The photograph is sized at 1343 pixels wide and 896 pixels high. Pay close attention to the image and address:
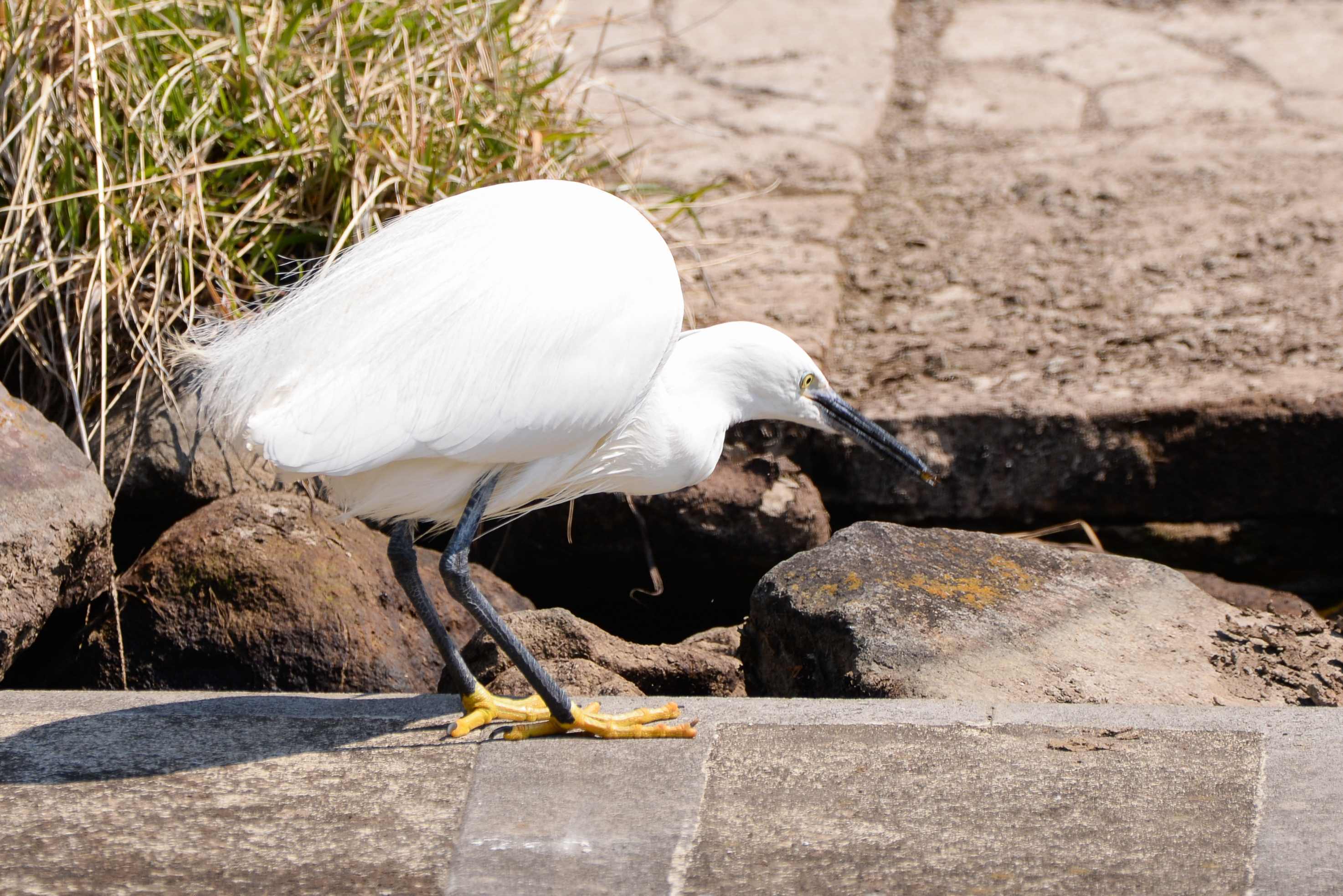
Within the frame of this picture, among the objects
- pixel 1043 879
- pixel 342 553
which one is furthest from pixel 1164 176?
pixel 1043 879

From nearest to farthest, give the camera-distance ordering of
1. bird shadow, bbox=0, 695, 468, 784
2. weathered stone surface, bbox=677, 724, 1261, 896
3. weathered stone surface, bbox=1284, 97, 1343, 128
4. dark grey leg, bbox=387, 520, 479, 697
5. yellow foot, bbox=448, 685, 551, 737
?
weathered stone surface, bbox=677, 724, 1261, 896, bird shadow, bbox=0, 695, 468, 784, yellow foot, bbox=448, 685, 551, 737, dark grey leg, bbox=387, 520, 479, 697, weathered stone surface, bbox=1284, 97, 1343, 128

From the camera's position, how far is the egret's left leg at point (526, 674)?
8.10ft

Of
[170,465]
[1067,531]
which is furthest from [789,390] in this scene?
[170,465]

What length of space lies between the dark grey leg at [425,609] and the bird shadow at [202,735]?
51 mm

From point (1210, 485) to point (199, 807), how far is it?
269 cm

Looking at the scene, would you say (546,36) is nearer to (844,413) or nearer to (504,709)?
Answer: (844,413)

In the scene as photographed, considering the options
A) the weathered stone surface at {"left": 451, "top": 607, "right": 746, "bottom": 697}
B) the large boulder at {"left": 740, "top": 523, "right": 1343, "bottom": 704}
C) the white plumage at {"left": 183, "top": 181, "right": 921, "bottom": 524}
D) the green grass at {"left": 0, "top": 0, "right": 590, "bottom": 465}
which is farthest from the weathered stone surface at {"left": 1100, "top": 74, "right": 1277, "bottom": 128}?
the white plumage at {"left": 183, "top": 181, "right": 921, "bottom": 524}

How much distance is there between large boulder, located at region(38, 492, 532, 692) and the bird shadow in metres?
0.39

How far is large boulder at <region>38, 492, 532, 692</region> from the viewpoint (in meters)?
3.04

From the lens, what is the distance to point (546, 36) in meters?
4.84

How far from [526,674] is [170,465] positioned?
4.42 ft

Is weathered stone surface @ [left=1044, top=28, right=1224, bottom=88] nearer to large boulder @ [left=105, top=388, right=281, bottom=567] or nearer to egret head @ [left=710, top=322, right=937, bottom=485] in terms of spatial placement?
egret head @ [left=710, top=322, right=937, bottom=485]

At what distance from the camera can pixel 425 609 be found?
8.75ft

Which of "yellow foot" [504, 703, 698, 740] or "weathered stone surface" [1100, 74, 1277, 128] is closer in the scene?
"yellow foot" [504, 703, 698, 740]
